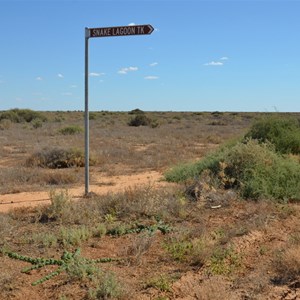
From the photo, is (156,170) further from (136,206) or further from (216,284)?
(216,284)

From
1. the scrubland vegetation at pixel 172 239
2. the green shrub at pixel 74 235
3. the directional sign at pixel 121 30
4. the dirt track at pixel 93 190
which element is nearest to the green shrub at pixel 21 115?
the dirt track at pixel 93 190

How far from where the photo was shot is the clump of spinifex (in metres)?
4.84

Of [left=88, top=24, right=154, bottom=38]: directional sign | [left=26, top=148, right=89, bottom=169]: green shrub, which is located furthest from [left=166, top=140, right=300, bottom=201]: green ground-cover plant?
[left=26, top=148, right=89, bottom=169]: green shrub

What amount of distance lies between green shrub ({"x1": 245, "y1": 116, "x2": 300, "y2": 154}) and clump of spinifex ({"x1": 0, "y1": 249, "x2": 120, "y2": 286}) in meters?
8.34

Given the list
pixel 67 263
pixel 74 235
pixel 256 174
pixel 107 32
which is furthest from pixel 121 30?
pixel 67 263

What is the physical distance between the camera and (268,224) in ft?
23.1

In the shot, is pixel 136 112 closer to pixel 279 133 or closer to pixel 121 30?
pixel 279 133

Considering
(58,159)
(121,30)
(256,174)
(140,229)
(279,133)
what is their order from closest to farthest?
1. (140,229)
2. (121,30)
3. (256,174)
4. (279,133)
5. (58,159)

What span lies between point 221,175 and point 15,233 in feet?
15.7

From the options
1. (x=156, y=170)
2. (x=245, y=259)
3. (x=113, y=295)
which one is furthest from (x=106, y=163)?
(x=113, y=295)

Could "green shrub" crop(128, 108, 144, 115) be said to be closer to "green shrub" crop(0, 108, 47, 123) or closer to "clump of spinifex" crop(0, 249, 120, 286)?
"green shrub" crop(0, 108, 47, 123)

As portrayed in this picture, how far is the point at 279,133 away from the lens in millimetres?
13109

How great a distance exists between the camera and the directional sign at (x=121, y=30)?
311 inches

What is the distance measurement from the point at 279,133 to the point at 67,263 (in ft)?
30.8
